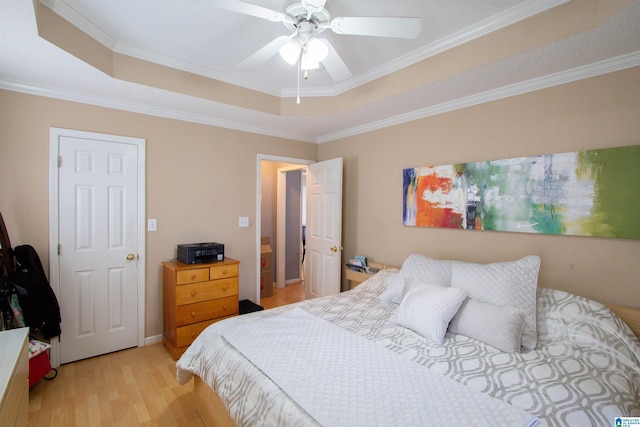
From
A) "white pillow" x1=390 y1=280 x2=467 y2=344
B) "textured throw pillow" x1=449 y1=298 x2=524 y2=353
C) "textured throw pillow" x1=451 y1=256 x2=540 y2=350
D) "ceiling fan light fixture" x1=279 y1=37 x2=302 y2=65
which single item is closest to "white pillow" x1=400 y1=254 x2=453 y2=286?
"textured throw pillow" x1=451 y1=256 x2=540 y2=350

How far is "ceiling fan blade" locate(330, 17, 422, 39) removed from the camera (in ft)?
4.86

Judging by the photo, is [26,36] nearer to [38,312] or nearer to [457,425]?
[38,312]

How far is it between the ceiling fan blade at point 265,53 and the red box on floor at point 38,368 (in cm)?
261

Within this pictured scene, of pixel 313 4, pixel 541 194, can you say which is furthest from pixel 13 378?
pixel 541 194

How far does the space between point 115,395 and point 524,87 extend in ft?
12.7

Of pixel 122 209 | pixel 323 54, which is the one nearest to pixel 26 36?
pixel 122 209

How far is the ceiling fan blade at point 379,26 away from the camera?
1.48 meters

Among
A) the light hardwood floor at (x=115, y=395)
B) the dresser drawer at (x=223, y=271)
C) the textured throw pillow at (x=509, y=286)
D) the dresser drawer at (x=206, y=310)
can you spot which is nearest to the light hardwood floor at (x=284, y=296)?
the dresser drawer at (x=206, y=310)

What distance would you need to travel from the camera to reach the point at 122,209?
2.83m

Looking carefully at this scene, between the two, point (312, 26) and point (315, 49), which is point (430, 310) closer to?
point (315, 49)

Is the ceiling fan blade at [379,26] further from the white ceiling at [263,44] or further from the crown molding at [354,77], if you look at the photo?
the crown molding at [354,77]

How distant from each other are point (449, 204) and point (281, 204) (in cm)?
292

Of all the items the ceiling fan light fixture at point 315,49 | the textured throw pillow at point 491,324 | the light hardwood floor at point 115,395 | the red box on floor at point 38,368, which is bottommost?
the light hardwood floor at point 115,395

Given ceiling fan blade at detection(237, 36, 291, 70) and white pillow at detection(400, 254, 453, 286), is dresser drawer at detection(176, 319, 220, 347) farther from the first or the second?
ceiling fan blade at detection(237, 36, 291, 70)
